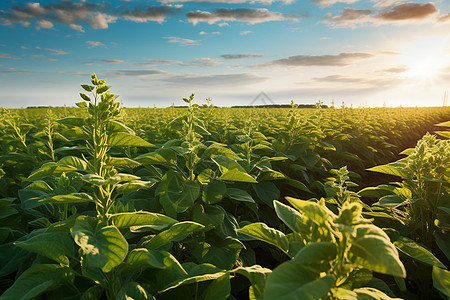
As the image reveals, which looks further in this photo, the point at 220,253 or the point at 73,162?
the point at 220,253

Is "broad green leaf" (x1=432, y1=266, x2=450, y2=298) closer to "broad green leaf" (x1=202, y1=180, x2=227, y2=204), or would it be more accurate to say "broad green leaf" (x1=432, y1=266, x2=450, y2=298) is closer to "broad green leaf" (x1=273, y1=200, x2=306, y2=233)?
"broad green leaf" (x1=273, y1=200, x2=306, y2=233)

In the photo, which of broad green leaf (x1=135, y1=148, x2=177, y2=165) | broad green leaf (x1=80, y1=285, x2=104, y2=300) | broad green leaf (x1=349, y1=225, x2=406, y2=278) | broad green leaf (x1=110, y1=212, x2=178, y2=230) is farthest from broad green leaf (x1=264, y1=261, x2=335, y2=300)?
broad green leaf (x1=135, y1=148, x2=177, y2=165)

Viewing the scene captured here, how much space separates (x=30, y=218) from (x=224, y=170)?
85.2 inches

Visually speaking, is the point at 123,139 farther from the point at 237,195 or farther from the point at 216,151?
the point at 237,195

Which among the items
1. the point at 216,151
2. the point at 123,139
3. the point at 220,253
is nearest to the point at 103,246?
the point at 123,139

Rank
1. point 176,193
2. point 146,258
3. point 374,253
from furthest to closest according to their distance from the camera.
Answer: point 176,193, point 146,258, point 374,253

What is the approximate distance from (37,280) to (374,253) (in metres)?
1.52

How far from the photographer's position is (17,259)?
7.48ft

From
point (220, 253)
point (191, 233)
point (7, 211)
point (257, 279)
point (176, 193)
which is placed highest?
point (176, 193)

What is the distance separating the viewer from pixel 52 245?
1558mm

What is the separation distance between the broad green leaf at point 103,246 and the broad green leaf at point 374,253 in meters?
0.92

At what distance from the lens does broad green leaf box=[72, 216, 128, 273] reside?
4.15ft

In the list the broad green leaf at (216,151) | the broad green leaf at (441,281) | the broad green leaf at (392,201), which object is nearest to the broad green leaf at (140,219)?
the broad green leaf at (216,151)

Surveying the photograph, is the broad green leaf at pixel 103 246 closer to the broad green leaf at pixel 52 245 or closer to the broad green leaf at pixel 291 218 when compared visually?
the broad green leaf at pixel 52 245
